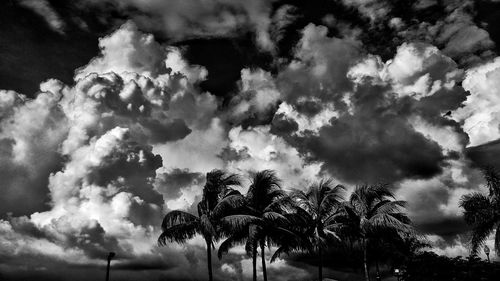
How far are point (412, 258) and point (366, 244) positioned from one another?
18082 millimetres

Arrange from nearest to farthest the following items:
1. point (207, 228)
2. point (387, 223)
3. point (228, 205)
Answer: point (207, 228)
point (228, 205)
point (387, 223)

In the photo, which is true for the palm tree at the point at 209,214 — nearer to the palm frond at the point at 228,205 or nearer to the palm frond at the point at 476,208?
the palm frond at the point at 228,205

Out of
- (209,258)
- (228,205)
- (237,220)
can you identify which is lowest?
(209,258)

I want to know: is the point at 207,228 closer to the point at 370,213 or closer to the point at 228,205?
the point at 228,205

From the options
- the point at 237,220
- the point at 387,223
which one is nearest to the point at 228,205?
the point at 237,220

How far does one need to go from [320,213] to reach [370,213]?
3.70m

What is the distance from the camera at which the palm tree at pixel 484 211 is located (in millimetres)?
27453

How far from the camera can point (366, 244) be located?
3566 cm

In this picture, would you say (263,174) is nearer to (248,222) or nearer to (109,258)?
(248,222)

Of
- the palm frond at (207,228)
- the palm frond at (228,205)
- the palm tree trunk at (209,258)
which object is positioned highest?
the palm frond at (228,205)

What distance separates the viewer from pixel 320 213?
34438 mm

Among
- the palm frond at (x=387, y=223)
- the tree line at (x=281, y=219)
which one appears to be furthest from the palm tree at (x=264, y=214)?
the palm frond at (x=387, y=223)

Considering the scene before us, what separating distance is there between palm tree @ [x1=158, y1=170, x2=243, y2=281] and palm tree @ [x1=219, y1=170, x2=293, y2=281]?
1.30 meters

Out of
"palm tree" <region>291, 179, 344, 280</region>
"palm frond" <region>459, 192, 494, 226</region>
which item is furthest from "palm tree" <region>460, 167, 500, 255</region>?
"palm tree" <region>291, 179, 344, 280</region>
